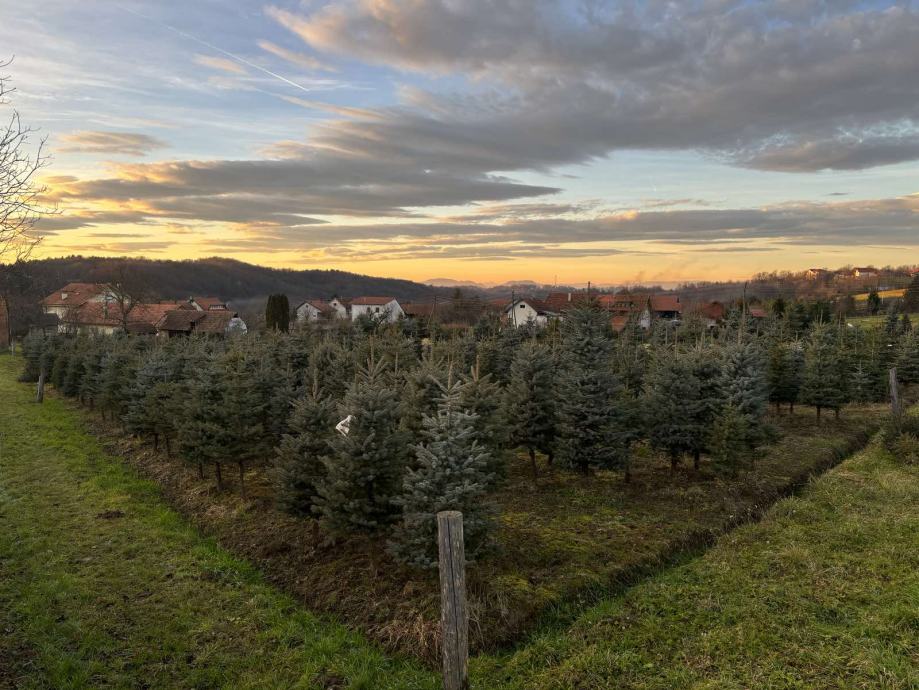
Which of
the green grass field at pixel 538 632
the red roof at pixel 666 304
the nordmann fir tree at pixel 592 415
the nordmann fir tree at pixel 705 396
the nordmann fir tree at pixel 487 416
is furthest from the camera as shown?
the red roof at pixel 666 304

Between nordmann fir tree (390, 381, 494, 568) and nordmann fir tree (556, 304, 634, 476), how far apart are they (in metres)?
5.43

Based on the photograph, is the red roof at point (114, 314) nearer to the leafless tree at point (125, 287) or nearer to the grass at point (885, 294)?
the leafless tree at point (125, 287)

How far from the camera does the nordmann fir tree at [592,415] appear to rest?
Result: 13719 millimetres

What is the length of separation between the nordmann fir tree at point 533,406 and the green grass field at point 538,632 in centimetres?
520

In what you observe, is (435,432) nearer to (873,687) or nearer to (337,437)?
(337,437)

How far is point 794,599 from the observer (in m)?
8.12

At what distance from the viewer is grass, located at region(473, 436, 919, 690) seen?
21.4ft

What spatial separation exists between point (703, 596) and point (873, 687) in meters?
2.39

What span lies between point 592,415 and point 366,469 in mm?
6796

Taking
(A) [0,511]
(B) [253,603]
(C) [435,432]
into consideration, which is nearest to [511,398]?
(C) [435,432]

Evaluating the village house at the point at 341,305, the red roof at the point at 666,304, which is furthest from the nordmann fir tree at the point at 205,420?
the village house at the point at 341,305

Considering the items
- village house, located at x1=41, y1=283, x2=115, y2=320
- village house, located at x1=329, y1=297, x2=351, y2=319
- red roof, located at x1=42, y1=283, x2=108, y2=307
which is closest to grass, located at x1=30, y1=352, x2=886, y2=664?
village house, located at x1=41, y1=283, x2=115, y2=320

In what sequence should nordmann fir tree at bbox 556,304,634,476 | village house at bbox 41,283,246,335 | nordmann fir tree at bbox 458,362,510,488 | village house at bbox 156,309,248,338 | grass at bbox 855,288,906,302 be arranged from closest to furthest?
nordmann fir tree at bbox 458,362,510,488 → nordmann fir tree at bbox 556,304,634,476 → village house at bbox 41,283,246,335 → village house at bbox 156,309,248,338 → grass at bbox 855,288,906,302

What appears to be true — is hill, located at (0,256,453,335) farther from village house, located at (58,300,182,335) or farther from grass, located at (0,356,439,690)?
grass, located at (0,356,439,690)
